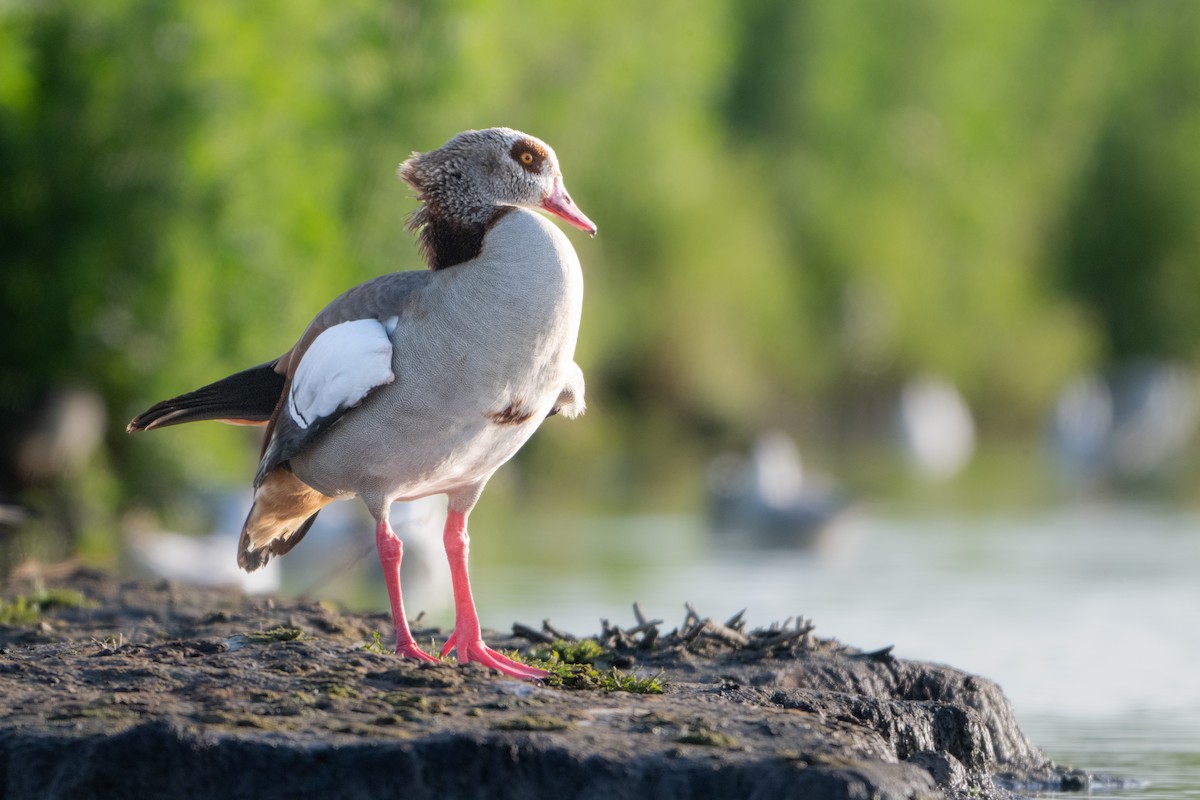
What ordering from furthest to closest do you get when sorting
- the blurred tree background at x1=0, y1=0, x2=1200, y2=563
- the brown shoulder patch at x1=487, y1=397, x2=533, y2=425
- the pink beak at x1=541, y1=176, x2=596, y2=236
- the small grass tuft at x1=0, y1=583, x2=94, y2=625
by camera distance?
the blurred tree background at x1=0, y1=0, x2=1200, y2=563 → the small grass tuft at x1=0, y1=583, x2=94, y2=625 → the pink beak at x1=541, y1=176, x2=596, y2=236 → the brown shoulder patch at x1=487, y1=397, x2=533, y2=425

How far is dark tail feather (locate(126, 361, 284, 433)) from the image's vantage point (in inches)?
259

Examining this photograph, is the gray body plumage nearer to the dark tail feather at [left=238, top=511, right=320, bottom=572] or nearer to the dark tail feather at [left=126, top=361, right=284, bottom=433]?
the dark tail feather at [left=126, top=361, right=284, bottom=433]

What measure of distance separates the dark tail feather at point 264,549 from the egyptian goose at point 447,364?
29 cm

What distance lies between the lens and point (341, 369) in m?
5.87

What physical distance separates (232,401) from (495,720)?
214 cm

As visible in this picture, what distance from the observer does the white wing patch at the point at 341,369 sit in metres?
5.85

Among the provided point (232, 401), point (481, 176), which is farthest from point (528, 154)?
point (232, 401)

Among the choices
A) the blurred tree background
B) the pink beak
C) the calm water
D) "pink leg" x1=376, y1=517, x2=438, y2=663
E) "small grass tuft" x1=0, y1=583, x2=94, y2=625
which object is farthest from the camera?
the blurred tree background

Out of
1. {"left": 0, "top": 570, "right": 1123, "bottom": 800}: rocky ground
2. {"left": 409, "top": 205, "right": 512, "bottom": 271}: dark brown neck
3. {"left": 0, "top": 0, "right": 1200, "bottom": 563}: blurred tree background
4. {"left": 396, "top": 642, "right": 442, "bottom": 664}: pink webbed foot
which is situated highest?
{"left": 0, "top": 0, "right": 1200, "bottom": 563}: blurred tree background

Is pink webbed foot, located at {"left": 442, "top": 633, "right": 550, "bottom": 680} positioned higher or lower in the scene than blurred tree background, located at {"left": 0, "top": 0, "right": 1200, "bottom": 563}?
lower

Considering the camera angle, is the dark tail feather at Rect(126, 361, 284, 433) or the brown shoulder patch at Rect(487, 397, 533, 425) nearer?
the brown shoulder patch at Rect(487, 397, 533, 425)

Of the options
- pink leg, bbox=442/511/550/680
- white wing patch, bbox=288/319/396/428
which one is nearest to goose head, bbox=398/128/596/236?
white wing patch, bbox=288/319/396/428

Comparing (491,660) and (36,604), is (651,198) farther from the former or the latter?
(491,660)

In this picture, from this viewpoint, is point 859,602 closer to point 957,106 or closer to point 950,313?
point 950,313
